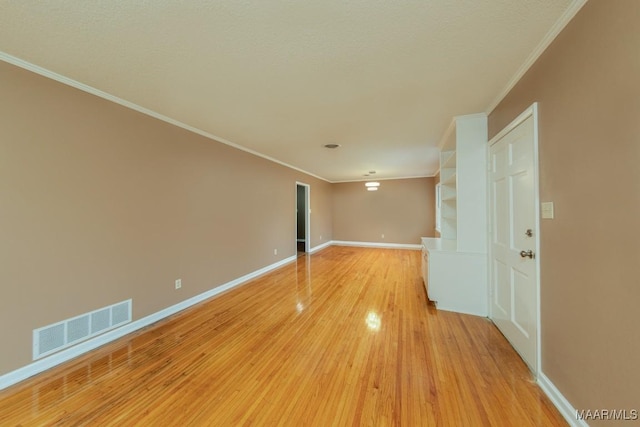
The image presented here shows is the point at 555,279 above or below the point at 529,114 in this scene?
below

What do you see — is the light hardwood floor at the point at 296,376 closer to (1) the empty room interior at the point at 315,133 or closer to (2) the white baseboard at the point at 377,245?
(1) the empty room interior at the point at 315,133

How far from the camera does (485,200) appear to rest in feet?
9.21

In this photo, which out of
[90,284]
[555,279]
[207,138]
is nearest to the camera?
[555,279]

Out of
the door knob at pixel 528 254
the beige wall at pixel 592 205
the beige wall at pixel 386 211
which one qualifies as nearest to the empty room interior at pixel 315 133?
the beige wall at pixel 592 205

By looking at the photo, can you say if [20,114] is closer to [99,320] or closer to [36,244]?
[36,244]

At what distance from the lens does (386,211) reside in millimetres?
7977

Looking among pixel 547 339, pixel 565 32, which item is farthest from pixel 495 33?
pixel 547 339

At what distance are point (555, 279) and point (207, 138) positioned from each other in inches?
160

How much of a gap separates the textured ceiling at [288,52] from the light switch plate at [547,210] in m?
1.11

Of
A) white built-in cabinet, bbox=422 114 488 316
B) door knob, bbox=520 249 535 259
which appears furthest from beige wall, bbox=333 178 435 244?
door knob, bbox=520 249 535 259

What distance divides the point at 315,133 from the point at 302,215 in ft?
14.6

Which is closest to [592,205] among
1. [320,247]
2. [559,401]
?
[559,401]

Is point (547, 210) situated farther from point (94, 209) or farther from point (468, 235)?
point (94, 209)

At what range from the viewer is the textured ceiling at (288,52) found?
1347mm
